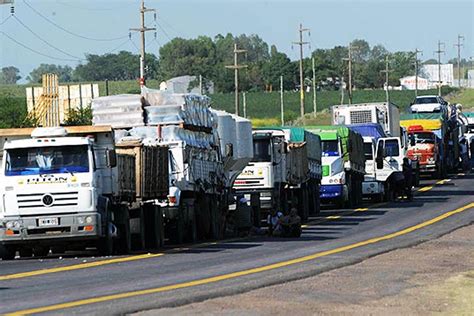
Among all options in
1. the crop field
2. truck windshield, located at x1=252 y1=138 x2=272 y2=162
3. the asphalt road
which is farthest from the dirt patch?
the crop field

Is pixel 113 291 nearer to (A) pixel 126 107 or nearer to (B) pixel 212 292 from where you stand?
(B) pixel 212 292

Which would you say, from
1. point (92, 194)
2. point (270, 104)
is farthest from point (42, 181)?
point (270, 104)

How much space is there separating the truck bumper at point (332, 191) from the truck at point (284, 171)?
165 centimetres

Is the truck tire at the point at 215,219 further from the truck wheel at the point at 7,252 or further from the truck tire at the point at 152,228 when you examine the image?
the truck wheel at the point at 7,252

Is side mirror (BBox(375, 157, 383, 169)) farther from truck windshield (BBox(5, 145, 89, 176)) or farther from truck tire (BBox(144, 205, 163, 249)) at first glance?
truck windshield (BBox(5, 145, 89, 176))

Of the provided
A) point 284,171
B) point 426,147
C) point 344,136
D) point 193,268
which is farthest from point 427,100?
point 193,268

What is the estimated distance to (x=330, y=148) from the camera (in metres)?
50.3

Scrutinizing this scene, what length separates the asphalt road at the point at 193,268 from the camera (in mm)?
18234

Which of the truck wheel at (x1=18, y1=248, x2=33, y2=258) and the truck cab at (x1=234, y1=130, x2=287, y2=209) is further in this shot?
the truck cab at (x1=234, y1=130, x2=287, y2=209)

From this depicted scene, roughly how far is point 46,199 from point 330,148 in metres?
24.1

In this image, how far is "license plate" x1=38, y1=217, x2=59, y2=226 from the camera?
2733cm

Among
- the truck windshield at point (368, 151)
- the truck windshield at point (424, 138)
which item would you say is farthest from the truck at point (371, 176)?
the truck windshield at point (424, 138)

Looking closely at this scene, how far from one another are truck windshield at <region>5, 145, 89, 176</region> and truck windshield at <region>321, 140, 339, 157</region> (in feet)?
76.8

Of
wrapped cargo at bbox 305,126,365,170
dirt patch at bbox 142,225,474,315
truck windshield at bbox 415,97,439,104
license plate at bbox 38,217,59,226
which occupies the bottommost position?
dirt patch at bbox 142,225,474,315
